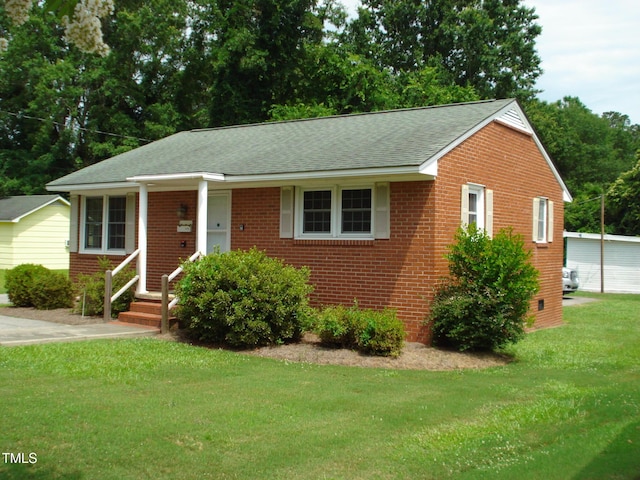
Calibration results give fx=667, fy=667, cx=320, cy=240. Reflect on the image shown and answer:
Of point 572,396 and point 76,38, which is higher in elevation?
point 76,38

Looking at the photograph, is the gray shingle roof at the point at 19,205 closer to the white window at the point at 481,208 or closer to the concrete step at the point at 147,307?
the concrete step at the point at 147,307

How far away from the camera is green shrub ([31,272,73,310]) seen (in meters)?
16.1

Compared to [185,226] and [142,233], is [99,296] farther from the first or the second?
[185,226]

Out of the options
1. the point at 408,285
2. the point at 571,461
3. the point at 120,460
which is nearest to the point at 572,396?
the point at 571,461

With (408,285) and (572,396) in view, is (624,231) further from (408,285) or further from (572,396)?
(572,396)

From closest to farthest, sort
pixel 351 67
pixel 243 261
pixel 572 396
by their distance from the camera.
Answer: pixel 572 396 → pixel 243 261 → pixel 351 67

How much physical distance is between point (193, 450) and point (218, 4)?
3331 cm

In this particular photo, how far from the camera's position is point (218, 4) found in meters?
35.6

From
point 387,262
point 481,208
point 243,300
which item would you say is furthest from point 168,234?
point 481,208

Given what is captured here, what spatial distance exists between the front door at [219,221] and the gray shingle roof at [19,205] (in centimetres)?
2088

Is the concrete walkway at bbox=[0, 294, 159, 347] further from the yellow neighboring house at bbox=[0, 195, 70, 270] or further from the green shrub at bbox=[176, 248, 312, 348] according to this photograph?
the yellow neighboring house at bbox=[0, 195, 70, 270]

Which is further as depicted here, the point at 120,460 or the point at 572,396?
the point at 572,396

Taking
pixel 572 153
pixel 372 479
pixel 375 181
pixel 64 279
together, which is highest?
pixel 572 153

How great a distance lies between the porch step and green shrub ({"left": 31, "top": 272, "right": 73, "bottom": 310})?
278 centimetres
